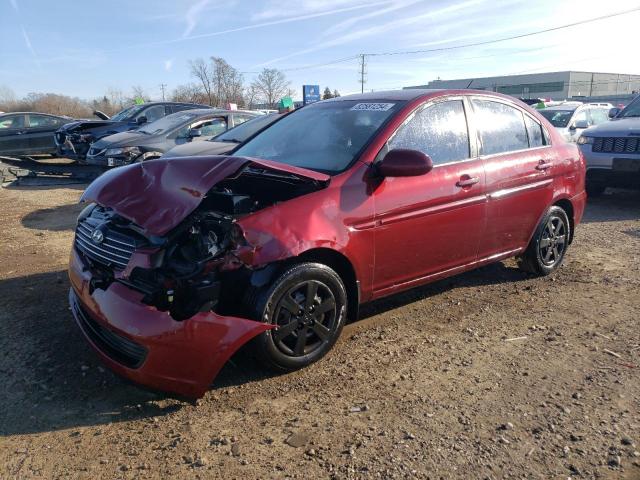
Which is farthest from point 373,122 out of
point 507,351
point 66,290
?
point 66,290

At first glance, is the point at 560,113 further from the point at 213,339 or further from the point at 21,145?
the point at 21,145

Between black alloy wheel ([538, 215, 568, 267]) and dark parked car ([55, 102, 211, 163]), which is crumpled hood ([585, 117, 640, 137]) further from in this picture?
dark parked car ([55, 102, 211, 163])

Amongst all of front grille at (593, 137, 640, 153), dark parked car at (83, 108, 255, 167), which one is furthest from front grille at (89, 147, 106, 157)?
front grille at (593, 137, 640, 153)

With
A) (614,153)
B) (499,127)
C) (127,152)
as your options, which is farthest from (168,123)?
(614,153)

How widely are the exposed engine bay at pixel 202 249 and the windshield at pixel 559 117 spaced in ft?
37.2

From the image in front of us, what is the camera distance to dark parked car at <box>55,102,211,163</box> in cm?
1265

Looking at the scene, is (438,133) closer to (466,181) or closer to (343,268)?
(466,181)

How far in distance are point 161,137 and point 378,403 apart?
821 centimetres

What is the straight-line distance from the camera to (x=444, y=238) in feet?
12.7

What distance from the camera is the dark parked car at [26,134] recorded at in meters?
14.3

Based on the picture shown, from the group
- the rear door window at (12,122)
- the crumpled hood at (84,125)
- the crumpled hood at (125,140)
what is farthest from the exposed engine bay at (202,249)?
the rear door window at (12,122)

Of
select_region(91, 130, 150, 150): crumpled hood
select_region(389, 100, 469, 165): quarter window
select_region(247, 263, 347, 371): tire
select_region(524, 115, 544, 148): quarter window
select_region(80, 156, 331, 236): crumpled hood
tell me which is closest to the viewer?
select_region(80, 156, 331, 236): crumpled hood

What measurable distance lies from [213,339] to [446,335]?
1.91 meters

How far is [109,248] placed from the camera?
3.10m
